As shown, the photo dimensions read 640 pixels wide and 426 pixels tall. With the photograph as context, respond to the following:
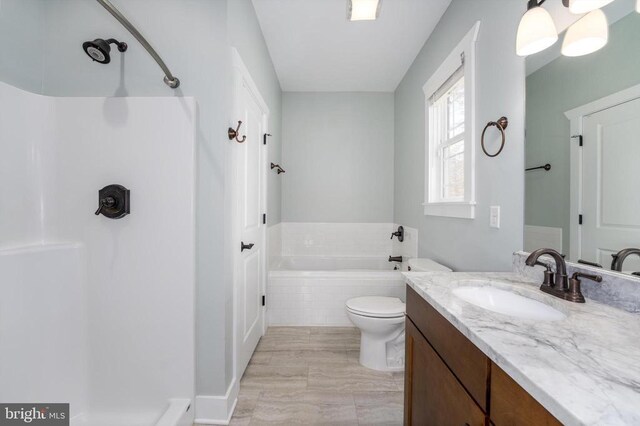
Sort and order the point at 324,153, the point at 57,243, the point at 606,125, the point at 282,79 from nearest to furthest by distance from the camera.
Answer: the point at 606,125
the point at 57,243
the point at 282,79
the point at 324,153

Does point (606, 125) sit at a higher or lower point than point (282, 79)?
lower

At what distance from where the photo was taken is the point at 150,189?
4.31ft

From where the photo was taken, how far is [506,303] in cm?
97

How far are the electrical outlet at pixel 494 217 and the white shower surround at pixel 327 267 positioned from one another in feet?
3.64

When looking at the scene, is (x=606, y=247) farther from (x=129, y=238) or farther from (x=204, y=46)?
(x=129, y=238)

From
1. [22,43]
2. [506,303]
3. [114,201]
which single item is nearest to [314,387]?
[506,303]

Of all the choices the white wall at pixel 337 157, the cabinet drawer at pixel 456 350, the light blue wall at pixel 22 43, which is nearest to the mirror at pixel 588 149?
the cabinet drawer at pixel 456 350

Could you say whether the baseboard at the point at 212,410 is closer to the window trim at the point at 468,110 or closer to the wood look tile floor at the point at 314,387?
the wood look tile floor at the point at 314,387

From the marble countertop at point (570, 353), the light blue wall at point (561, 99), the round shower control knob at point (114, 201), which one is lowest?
the marble countertop at point (570, 353)

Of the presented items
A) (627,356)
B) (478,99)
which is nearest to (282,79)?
(478,99)

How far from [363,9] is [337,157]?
5.65 ft

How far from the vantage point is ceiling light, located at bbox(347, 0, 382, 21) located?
1.56 m

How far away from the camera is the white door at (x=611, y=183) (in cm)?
78

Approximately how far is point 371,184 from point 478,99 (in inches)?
72.4
